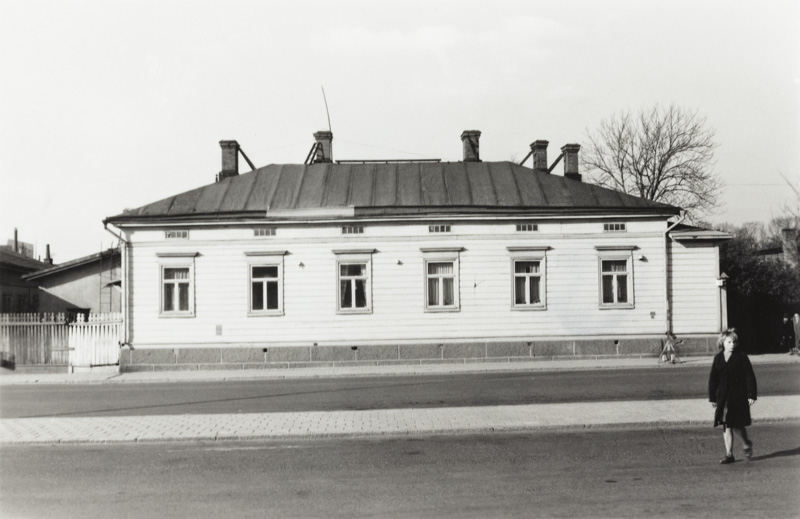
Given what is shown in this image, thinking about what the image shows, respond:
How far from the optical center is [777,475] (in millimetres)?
8633

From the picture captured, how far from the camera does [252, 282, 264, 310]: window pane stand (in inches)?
1055

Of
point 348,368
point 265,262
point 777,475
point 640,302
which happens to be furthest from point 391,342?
point 777,475

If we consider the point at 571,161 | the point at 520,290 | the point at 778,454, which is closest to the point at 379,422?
the point at 778,454

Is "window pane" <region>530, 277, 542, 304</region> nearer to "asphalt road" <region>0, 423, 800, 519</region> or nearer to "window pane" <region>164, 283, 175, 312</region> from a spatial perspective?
"window pane" <region>164, 283, 175, 312</region>

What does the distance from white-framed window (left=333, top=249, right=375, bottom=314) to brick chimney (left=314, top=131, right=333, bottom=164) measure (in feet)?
25.4

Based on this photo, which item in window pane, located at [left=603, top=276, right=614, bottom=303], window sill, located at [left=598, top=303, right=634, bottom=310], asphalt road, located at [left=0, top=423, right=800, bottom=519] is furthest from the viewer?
window pane, located at [left=603, top=276, right=614, bottom=303]

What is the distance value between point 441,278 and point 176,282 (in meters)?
9.67

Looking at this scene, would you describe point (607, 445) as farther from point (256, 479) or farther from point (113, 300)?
point (113, 300)

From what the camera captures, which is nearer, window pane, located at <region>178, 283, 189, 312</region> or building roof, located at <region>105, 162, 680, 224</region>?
window pane, located at <region>178, 283, 189, 312</region>

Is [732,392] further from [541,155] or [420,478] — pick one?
[541,155]

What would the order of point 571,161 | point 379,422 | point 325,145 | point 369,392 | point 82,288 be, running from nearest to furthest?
point 379,422 → point 369,392 → point 571,161 → point 82,288 → point 325,145

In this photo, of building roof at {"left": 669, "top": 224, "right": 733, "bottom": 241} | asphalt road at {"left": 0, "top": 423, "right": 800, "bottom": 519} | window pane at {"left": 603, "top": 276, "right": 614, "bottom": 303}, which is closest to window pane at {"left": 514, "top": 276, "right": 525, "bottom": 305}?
window pane at {"left": 603, "top": 276, "right": 614, "bottom": 303}

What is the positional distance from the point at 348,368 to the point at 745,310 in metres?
18.2

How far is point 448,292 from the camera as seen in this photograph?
27.0 m
